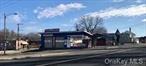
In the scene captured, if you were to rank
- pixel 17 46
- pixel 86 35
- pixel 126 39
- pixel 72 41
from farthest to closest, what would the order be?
pixel 126 39 → pixel 17 46 → pixel 86 35 → pixel 72 41

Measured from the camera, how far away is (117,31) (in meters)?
170

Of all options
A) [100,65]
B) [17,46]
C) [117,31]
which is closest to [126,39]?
[117,31]

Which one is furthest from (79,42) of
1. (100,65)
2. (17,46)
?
(100,65)

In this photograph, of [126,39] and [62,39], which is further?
[126,39]

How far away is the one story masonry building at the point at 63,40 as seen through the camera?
110250 millimetres

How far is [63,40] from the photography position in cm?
11056

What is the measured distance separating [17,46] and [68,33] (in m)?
27.3

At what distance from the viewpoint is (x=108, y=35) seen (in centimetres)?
16550

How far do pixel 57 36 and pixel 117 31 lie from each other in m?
63.0

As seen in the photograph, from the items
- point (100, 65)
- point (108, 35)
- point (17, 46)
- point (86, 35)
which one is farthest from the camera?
point (108, 35)

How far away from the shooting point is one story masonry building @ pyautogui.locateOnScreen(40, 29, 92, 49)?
11025 cm

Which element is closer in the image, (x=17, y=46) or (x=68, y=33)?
(x=68, y=33)

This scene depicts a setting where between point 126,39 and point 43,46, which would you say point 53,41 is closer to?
point 43,46

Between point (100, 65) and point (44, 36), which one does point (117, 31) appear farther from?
point (100, 65)
